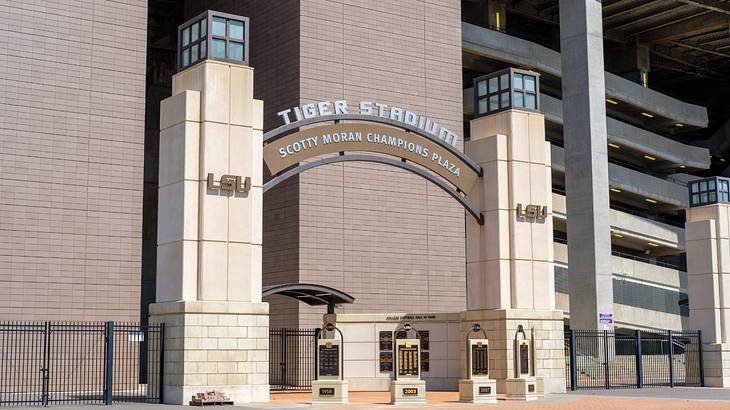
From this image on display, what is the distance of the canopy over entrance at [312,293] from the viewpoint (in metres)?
31.3

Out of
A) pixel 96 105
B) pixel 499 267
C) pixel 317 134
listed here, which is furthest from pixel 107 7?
pixel 499 267

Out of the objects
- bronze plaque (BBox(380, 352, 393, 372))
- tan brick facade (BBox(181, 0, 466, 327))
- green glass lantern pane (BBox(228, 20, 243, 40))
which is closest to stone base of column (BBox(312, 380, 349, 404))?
bronze plaque (BBox(380, 352, 393, 372))

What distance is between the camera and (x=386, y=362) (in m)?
35.6

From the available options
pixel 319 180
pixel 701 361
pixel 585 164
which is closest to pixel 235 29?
pixel 319 180

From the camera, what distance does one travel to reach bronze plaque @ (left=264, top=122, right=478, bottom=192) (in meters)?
29.9

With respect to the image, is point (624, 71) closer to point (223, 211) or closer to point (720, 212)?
point (720, 212)

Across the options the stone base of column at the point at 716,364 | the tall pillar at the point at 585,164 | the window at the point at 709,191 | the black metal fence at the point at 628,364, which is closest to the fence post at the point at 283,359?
the black metal fence at the point at 628,364

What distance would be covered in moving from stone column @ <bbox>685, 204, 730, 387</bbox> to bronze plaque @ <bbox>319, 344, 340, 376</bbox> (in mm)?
21233

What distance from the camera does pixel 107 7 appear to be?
36562mm

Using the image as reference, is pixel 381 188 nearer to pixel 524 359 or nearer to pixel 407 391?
pixel 524 359

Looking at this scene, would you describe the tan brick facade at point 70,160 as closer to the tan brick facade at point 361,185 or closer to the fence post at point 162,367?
the tan brick facade at point 361,185

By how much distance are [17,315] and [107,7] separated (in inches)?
465

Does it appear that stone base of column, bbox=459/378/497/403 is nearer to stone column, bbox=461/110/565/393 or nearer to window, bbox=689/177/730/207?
stone column, bbox=461/110/565/393

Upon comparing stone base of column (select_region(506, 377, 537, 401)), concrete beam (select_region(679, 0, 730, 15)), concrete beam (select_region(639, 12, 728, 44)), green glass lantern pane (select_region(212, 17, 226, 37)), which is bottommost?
stone base of column (select_region(506, 377, 537, 401))
